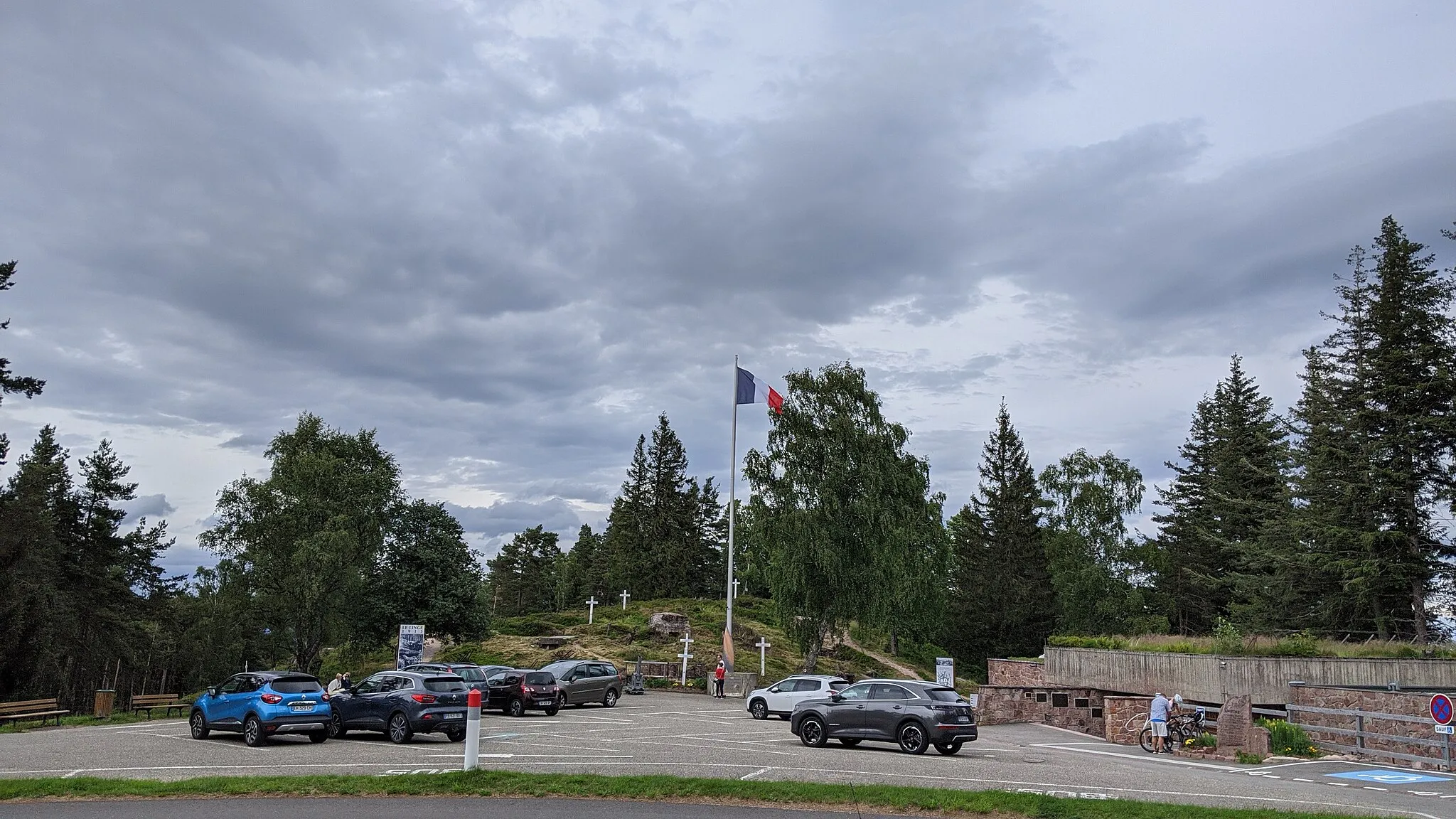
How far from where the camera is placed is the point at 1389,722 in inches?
832

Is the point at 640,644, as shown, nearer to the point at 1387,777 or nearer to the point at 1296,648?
the point at 1296,648

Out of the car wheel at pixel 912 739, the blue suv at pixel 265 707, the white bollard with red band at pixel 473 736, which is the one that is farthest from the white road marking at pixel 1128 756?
the blue suv at pixel 265 707

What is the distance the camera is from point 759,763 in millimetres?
16828

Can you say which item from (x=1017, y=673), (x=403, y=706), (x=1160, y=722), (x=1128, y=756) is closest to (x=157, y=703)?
(x=403, y=706)

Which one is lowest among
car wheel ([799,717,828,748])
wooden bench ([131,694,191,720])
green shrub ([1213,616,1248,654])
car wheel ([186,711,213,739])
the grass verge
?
wooden bench ([131,694,191,720])

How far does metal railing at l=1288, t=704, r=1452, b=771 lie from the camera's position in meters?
18.8

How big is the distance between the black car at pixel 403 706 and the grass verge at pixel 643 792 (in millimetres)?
7114

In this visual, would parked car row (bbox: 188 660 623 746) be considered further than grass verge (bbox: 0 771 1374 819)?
Yes

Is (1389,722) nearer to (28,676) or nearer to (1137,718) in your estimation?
(1137,718)

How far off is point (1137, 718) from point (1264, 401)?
4786 centimetres

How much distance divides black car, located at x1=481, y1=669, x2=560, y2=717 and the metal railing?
19277 mm

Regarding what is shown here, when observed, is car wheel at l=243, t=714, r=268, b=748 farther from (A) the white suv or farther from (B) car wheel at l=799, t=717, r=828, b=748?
(A) the white suv

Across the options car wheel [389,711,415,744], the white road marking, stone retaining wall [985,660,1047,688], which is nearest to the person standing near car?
the white road marking

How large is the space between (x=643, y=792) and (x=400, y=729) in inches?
403
